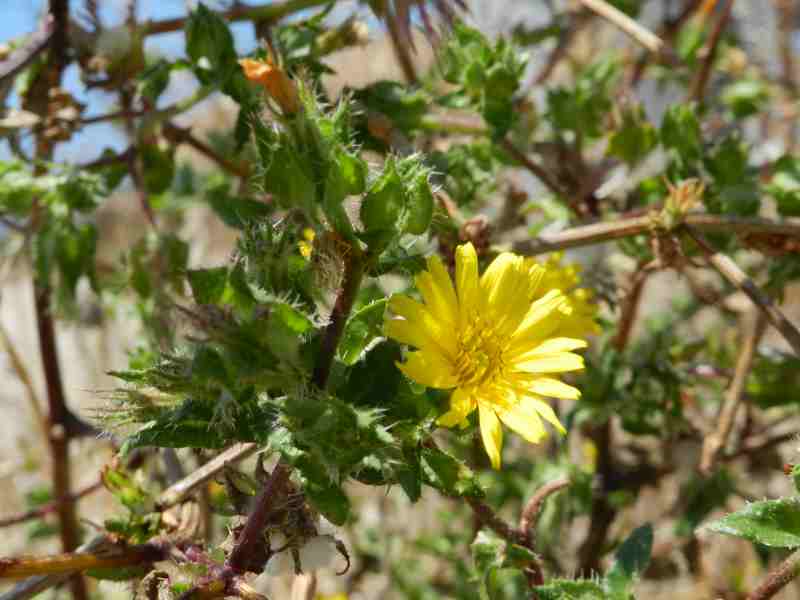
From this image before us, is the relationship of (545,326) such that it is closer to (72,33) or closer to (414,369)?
(414,369)

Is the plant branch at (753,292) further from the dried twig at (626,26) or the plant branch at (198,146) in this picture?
the plant branch at (198,146)

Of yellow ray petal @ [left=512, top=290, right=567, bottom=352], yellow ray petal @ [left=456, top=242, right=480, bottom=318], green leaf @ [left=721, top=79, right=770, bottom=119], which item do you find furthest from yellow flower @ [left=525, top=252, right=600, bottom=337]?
green leaf @ [left=721, top=79, right=770, bottom=119]

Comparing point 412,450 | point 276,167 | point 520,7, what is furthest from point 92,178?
point 520,7

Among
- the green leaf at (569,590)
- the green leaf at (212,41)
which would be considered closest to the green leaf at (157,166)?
the green leaf at (212,41)

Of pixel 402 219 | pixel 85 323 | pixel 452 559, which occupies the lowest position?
pixel 452 559

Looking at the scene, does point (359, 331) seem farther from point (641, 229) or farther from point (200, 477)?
point (641, 229)

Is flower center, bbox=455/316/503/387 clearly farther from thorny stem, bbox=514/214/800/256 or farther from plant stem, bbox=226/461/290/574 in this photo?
thorny stem, bbox=514/214/800/256
